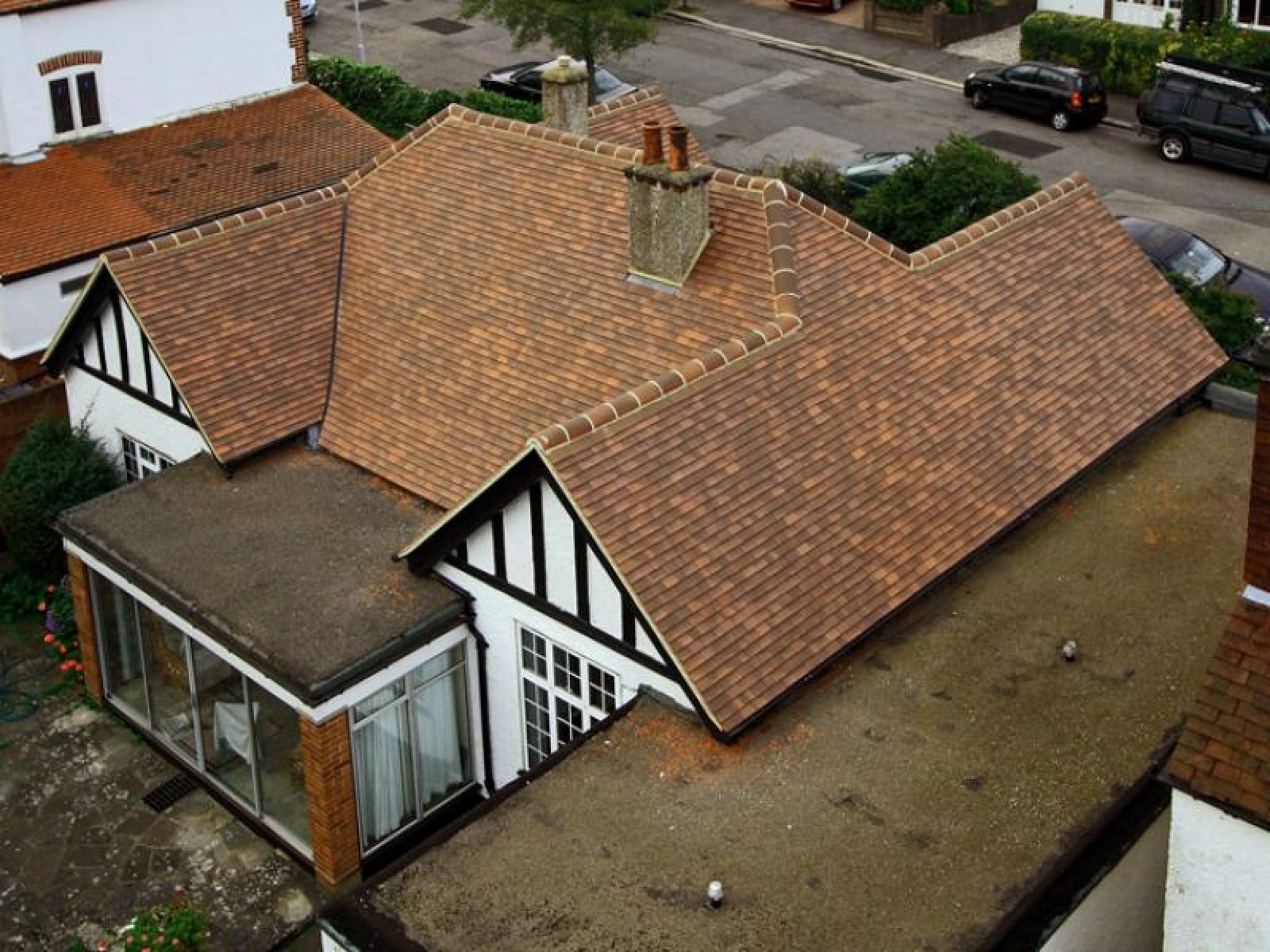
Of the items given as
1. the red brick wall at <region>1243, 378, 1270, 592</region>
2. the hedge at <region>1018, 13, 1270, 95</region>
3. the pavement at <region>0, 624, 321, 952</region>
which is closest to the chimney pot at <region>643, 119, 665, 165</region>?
the red brick wall at <region>1243, 378, 1270, 592</region>

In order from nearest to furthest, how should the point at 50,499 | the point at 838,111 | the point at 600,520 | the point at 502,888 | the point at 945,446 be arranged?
the point at 502,888 < the point at 600,520 < the point at 945,446 < the point at 50,499 < the point at 838,111

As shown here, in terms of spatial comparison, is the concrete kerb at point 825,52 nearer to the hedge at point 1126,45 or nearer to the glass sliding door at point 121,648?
the hedge at point 1126,45

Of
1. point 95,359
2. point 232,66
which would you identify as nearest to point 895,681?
point 95,359

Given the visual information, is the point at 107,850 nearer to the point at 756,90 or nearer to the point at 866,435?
the point at 866,435

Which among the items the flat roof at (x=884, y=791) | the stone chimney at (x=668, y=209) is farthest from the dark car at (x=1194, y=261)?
the stone chimney at (x=668, y=209)

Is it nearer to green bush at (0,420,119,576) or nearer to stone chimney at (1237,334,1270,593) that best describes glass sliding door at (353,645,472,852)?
green bush at (0,420,119,576)

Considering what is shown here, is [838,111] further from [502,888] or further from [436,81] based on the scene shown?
[502,888]
